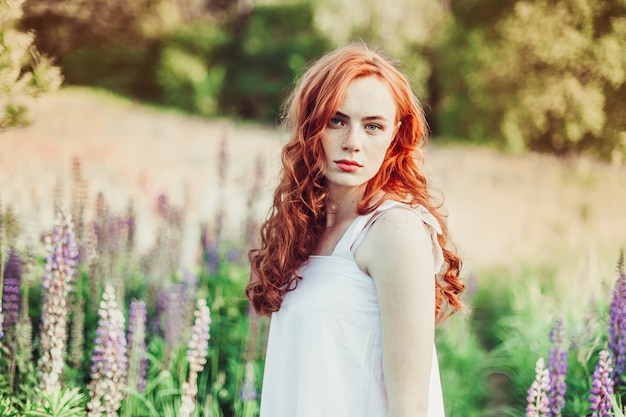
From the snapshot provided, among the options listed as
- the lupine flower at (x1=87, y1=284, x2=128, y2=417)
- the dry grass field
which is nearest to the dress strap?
the lupine flower at (x1=87, y1=284, x2=128, y2=417)

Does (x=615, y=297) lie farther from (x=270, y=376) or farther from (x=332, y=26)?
(x=332, y=26)

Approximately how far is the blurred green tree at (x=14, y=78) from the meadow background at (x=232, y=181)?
10 millimetres

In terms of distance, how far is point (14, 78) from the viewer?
2879mm

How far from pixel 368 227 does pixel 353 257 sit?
0.31 ft

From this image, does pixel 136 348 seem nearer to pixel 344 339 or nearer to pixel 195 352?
pixel 195 352

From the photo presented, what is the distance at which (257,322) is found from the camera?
3.16 metres

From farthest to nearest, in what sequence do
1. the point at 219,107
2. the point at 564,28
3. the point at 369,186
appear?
the point at 219,107, the point at 564,28, the point at 369,186

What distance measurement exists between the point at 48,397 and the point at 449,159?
529cm

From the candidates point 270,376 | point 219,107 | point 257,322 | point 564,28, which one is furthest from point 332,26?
point 270,376


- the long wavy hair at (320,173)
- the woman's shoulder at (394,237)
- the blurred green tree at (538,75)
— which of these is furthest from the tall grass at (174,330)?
the blurred green tree at (538,75)

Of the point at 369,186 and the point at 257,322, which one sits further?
the point at 257,322

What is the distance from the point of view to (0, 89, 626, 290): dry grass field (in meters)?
4.17

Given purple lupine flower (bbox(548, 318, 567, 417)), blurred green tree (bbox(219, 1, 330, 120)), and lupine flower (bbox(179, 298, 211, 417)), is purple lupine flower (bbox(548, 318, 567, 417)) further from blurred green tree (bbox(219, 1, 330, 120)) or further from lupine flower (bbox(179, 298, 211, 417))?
blurred green tree (bbox(219, 1, 330, 120))

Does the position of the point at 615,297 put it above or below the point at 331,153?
below
